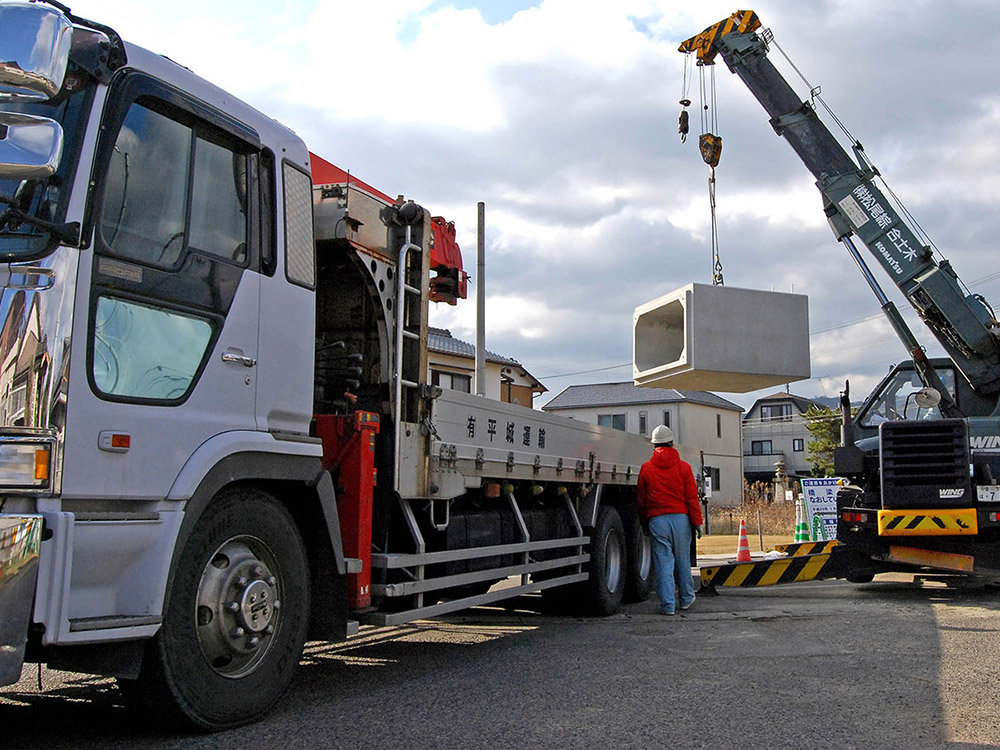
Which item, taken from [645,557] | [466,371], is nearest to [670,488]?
[645,557]

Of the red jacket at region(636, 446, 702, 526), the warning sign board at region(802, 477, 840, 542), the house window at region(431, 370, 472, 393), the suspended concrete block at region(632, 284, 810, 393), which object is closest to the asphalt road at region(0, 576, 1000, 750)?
the red jacket at region(636, 446, 702, 526)

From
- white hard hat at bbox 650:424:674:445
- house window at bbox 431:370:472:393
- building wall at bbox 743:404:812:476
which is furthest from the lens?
building wall at bbox 743:404:812:476

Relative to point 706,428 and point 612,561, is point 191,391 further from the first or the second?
point 706,428

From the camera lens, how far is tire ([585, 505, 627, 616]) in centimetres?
914

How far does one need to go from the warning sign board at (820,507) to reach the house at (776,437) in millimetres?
48964

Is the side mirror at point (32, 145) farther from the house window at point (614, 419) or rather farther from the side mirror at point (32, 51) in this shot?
the house window at point (614, 419)

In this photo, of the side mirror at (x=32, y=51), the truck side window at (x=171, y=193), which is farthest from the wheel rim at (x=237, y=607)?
the side mirror at (x=32, y=51)

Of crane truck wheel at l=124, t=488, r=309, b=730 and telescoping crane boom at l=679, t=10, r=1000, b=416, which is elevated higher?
telescoping crane boom at l=679, t=10, r=1000, b=416

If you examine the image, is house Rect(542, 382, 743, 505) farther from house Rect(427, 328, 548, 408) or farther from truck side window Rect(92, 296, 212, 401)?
truck side window Rect(92, 296, 212, 401)

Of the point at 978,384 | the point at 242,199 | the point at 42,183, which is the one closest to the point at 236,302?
the point at 242,199

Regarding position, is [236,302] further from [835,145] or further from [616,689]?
[835,145]

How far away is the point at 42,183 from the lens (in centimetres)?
392

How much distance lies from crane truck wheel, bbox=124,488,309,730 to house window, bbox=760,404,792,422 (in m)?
64.7

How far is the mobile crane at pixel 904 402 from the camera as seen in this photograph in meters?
10.4
